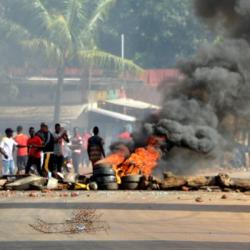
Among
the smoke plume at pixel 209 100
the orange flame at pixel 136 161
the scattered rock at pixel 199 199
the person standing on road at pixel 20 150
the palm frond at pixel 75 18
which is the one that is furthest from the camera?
the palm frond at pixel 75 18

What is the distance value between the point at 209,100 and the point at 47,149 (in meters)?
Answer: 4.30

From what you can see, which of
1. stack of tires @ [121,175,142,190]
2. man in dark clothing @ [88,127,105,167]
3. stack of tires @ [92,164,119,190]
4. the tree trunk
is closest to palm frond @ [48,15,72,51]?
the tree trunk

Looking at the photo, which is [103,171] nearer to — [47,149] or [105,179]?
[105,179]

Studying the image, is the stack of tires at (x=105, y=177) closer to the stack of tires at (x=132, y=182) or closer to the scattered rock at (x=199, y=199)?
the stack of tires at (x=132, y=182)

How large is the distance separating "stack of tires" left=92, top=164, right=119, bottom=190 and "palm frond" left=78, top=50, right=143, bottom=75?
30353 millimetres

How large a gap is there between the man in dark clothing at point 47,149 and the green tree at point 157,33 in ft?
116

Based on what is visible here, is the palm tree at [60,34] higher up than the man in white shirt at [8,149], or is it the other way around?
the palm tree at [60,34]

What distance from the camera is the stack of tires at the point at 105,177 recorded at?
775 inches

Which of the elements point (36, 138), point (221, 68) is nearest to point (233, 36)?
point (221, 68)

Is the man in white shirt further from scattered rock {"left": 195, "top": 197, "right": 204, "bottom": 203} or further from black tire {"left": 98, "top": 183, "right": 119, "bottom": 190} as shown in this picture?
scattered rock {"left": 195, "top": 197, "right": 204, "bottom": 203}

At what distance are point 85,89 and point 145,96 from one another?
3659 mm
